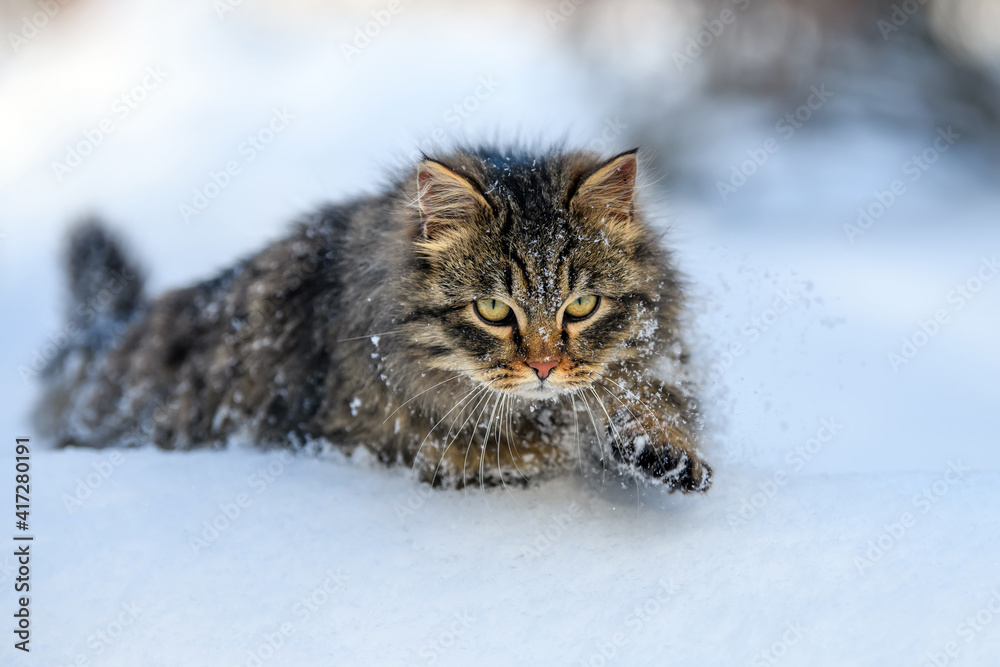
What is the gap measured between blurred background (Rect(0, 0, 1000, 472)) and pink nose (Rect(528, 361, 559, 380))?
175 centimetres

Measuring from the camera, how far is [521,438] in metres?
2.29

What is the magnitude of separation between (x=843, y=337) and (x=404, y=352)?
2.71 m

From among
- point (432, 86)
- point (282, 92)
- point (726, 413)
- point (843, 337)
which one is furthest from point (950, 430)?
point (282, 92)

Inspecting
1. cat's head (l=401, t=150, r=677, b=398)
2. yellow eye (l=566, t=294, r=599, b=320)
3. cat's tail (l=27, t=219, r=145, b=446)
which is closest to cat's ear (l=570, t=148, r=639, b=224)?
cat's head (l=401, t=150, r=677, b=398)

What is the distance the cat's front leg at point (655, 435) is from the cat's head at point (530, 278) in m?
0.12

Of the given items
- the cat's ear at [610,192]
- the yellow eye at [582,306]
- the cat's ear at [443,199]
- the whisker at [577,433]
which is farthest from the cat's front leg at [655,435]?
the cat's ear at [443,199]

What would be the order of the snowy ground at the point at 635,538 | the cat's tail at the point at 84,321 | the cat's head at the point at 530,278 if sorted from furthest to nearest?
the cat's tail at the point at 84,321
the cat's head at the point at 530,278
the snowy ground at the point at 635,538

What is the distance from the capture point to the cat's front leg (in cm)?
190

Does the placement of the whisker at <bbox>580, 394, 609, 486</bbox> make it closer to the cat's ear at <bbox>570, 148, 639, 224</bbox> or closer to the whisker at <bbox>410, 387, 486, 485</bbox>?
the whisker at <bbox>410, 387, 486, 485</bbox>

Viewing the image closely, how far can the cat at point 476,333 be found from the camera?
2.02m

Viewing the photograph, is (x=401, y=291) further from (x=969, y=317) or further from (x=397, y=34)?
(x=397, y=34)

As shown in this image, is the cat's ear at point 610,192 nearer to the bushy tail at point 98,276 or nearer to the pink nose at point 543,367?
the pink nose at point 543,367

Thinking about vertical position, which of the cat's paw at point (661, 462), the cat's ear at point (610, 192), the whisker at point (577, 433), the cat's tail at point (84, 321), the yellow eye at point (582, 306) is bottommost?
the cat's tail at point (84, 321)

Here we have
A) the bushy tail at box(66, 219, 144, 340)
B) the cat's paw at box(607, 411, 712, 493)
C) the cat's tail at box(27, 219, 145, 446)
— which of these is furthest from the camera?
the bushy tail at box(66, 219, 144, 340)
